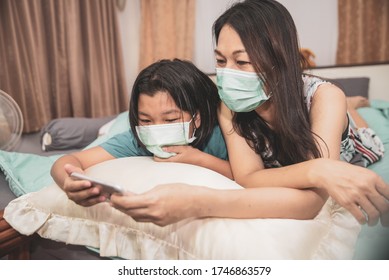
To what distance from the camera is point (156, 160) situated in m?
0.82

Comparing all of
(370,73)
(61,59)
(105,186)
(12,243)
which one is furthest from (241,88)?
(61,59)

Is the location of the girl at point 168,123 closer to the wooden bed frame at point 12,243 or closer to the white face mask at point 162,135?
the white face mask at point 162,135

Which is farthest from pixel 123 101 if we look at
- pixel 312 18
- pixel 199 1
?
pixel 312 18

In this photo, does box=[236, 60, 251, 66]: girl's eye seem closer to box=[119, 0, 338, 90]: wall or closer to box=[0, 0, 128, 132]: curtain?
box=[119, 0, 338, 90]: wall

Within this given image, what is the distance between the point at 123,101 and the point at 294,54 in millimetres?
1704

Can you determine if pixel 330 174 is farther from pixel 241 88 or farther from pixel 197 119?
pixel 197 119

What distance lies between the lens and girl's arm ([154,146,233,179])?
0.84 meters

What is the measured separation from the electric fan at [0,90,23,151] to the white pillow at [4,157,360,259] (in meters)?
0.79

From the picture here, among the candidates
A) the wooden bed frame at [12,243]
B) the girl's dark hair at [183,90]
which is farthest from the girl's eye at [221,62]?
the wooden bed frame at [12,243]

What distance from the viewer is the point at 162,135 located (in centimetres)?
82

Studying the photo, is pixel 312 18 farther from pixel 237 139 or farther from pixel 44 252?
pixel 44 252

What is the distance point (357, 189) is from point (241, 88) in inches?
14.2

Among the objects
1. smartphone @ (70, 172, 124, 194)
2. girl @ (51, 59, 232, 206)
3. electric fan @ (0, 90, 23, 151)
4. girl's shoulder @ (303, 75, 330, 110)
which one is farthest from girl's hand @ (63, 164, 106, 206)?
electric fan @ (0, 90, 23, 151)

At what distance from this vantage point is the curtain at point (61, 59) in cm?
180
